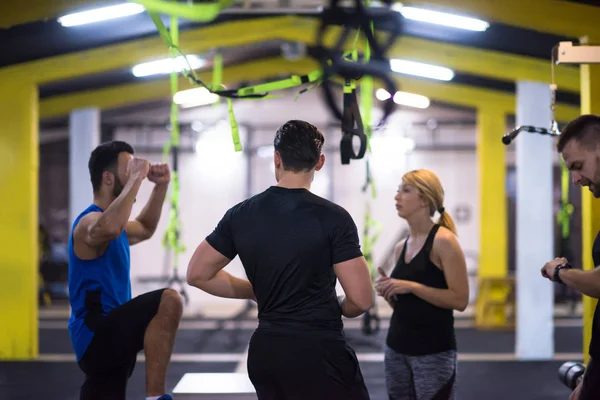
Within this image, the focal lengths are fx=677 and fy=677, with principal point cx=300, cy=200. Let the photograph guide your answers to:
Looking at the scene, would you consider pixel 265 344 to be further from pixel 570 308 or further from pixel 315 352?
pixel 570 308

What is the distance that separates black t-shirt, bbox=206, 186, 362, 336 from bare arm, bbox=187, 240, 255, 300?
103mm

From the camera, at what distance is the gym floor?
16.6 ft

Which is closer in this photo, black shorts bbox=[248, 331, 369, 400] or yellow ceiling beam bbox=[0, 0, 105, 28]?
black shorts bbox=[248, 331, 369, 400]

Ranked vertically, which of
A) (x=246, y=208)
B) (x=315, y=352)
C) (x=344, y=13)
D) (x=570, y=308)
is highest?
(x=344, y=13)

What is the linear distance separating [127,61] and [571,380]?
16.2 ft

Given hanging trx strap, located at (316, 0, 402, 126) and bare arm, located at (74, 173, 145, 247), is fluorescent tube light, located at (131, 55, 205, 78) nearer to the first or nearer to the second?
bare arm, located at (74, 173, 145, 247)

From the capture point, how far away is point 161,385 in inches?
88.5

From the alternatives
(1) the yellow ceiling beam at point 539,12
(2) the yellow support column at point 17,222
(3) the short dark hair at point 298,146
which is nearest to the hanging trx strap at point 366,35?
(3) the short dark hair at point 298,146

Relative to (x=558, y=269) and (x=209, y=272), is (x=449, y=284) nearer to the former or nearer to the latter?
(x=558, y=269)

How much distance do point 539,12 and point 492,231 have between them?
13.6 ft

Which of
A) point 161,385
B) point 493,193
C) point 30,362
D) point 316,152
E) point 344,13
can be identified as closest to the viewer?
point 344,13

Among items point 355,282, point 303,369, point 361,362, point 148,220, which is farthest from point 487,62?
point 303,369

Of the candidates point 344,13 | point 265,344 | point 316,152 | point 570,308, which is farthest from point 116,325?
point 570,308

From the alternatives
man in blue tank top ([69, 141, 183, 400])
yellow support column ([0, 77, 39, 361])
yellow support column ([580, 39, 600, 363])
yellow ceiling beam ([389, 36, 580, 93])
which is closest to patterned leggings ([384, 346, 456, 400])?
man in blue tank top ([69, 141, 183, 400])
